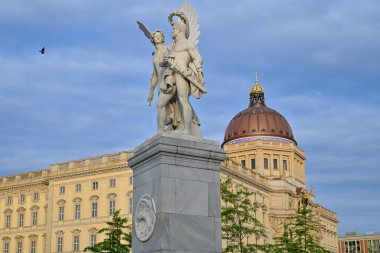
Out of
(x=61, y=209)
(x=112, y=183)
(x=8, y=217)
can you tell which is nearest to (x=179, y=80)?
(x=112, y=183)

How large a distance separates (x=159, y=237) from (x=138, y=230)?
3.26ft

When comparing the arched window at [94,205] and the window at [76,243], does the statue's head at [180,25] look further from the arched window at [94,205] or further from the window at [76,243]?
the window at [76,243]

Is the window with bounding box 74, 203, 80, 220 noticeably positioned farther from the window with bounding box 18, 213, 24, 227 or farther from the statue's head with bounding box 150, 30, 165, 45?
the statue's head with bounding box 150, 30, 165, 45

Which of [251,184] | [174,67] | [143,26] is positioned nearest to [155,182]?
[174,67]

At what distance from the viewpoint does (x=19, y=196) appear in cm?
8525

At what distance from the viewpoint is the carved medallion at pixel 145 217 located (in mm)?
12680

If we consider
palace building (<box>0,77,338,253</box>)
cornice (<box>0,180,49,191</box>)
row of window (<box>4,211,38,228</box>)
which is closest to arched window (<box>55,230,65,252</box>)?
palace building (<box>0,77,338,253</box>)

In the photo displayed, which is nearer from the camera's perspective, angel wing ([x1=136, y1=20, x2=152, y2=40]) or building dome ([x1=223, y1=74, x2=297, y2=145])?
angel wing ([x1=136, y1=20, x2=152, y2=40])

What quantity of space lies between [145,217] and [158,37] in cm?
465

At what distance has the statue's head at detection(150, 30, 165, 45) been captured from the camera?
14852 mm

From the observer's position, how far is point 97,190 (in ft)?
249

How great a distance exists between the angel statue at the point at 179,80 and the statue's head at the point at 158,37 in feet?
1.20

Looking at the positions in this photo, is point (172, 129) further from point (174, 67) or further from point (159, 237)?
point (159, 237)

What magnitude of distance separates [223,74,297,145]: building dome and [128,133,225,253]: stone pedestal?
9553 cm
